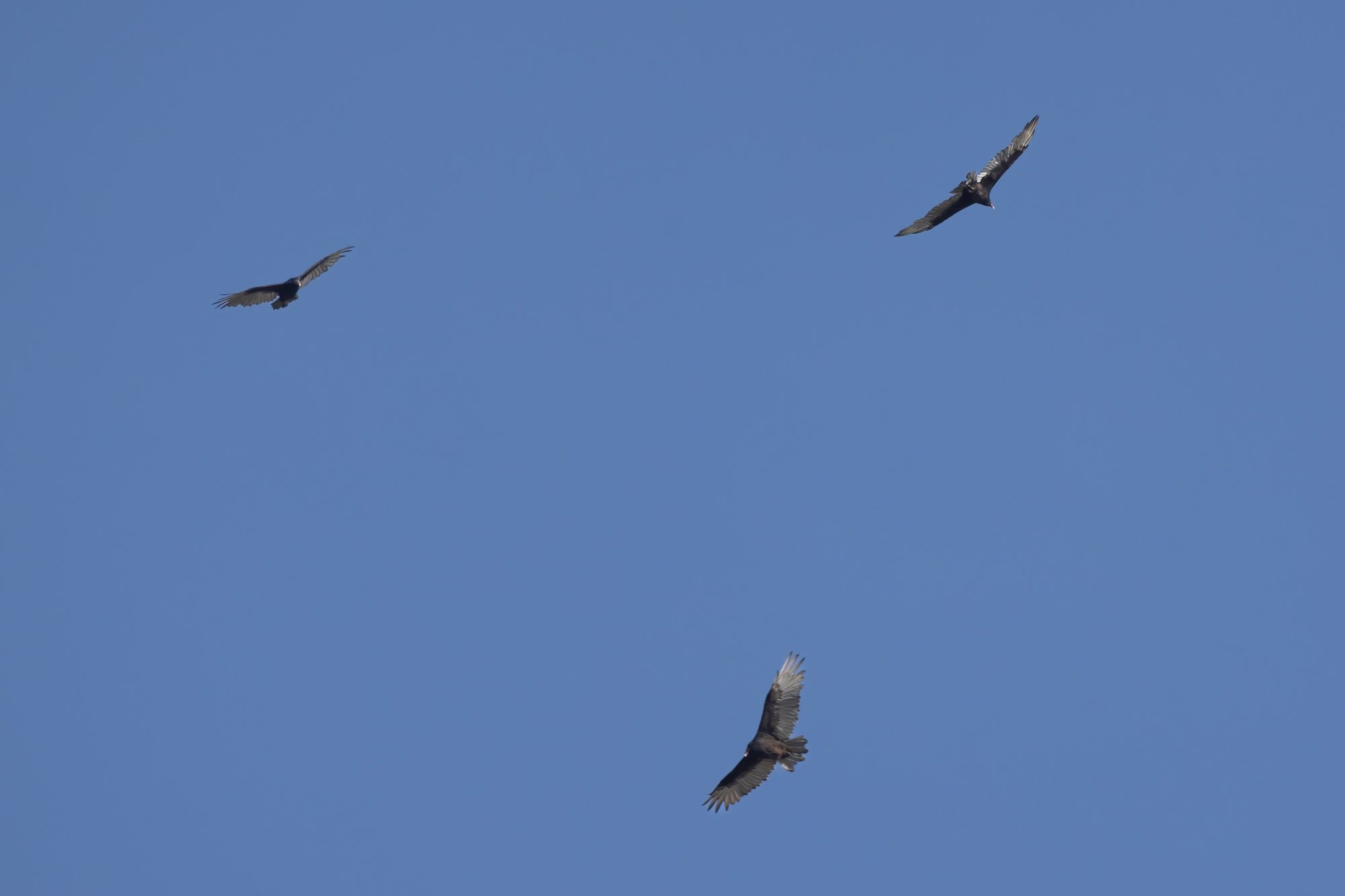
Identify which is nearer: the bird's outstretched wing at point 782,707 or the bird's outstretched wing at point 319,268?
the bird's outstretched wing at point 782,707

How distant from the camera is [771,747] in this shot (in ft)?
132

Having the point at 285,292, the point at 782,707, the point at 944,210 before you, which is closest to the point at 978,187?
the point at 944,210

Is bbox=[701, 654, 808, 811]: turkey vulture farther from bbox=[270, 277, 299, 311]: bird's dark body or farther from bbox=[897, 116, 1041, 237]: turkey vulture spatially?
bbox=[270, 277, 299, 311]: bird's dark body

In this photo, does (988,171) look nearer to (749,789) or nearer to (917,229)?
(917,229)

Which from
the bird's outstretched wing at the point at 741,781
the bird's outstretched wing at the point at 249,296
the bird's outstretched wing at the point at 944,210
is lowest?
the bird's outstretched wing at the point at 741,781

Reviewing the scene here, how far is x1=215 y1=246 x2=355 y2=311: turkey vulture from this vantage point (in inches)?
1946

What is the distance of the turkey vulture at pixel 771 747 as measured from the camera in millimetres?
40156

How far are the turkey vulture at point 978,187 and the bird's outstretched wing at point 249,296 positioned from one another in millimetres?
18694

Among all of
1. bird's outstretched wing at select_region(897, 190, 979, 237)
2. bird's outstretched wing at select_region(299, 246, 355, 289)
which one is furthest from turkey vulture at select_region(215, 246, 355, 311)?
bird's outstretched wing at select_region(897, 190, 979, 237)

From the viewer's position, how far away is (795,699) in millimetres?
40812

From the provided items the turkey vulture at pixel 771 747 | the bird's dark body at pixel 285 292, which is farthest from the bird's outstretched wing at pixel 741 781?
the bird's dark body at pixel 285 292

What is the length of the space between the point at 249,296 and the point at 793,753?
21697mm

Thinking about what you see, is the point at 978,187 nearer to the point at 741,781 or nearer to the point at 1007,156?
the point at 1007,156

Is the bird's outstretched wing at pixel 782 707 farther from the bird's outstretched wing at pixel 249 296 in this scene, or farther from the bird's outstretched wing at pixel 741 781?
the bird's outstretched wing at pixel 249 296
